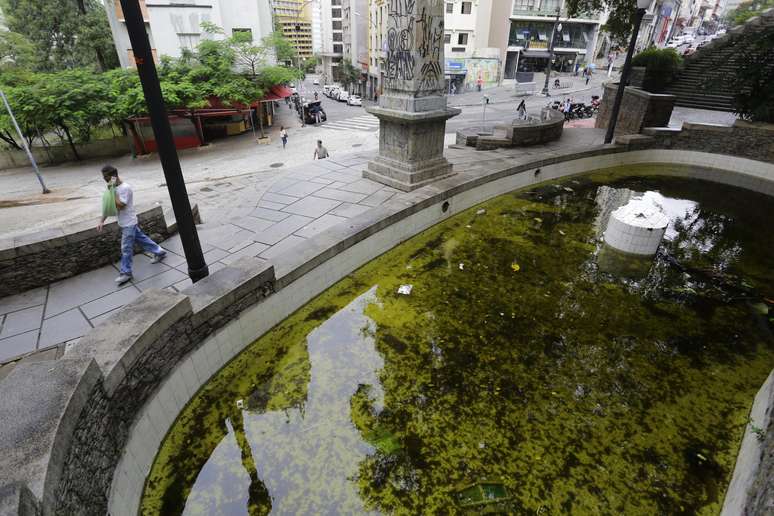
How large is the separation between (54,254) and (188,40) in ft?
86.2

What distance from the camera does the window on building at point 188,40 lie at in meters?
25.3

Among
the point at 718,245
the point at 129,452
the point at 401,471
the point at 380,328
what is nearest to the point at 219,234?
the point at 380,328

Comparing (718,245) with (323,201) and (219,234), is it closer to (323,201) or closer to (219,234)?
(323,201)

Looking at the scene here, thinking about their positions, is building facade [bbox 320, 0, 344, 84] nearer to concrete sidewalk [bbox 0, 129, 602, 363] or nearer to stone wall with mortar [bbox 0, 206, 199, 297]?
concrete sidewalk [bbox 0, 129, 602, 363]

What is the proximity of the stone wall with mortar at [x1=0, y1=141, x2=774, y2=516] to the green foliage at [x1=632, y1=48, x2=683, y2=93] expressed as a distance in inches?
720

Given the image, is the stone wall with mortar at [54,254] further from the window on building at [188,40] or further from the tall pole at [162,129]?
the window on building at [188,40]

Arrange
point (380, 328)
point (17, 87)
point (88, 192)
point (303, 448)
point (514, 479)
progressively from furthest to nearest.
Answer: point (17, 87) < point (88, 192) < point (380, 328) < point (303, 448) < point (514, 479)

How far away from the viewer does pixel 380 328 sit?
5.69 meters

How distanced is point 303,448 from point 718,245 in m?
9.32

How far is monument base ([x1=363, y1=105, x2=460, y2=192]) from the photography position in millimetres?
8383

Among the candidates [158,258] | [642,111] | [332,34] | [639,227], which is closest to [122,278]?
[158,258]

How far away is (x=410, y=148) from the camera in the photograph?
861 centimetres

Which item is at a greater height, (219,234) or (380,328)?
(219,234)

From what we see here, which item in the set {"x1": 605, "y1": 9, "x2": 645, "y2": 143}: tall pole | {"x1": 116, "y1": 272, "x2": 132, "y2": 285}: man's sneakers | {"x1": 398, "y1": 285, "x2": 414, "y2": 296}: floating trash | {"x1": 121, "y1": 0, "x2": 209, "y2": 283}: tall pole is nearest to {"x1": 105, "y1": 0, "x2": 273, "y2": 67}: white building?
{"x1": 605, "y1": 9, "x2": 645, "y2": 143}: tall pole
